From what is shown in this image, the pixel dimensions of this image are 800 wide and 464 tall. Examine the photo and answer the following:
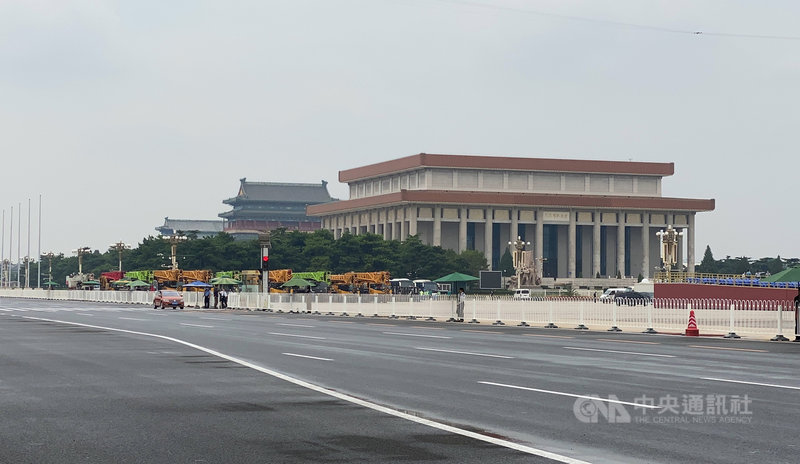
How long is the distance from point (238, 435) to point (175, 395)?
4330 millimetres

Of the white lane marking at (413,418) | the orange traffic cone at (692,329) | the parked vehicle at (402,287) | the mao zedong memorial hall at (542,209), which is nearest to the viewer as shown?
the white lane marking at (413,418)

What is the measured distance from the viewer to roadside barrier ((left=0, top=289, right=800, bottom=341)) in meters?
36.8

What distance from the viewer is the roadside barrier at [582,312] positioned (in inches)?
1451

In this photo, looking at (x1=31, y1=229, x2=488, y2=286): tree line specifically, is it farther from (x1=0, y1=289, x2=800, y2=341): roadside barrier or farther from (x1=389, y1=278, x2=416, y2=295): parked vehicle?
(x1=0, y1=289, x2=800, y2=341): roadside barrier

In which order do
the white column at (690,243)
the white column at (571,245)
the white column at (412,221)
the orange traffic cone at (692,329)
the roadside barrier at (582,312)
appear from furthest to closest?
1. the white column at (690,243)
2. the white column at (571,245)
3. the white column at (412,221)
4. the roadside barrier at (582,312)
5. the orange traffic cone at (692,329)

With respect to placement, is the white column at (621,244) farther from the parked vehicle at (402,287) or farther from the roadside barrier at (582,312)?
the roadside barrier at (582,312)

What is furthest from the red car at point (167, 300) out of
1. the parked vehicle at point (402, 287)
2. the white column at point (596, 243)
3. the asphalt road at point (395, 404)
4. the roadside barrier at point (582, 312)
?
the white column at point (596, 243)

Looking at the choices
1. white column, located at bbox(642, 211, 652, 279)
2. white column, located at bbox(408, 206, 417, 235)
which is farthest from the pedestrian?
white column, located at bbox(642, 211, 652, 279)

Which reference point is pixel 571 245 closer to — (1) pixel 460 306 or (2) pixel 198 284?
(2) pixel 198 284

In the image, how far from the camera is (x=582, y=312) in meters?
42.3

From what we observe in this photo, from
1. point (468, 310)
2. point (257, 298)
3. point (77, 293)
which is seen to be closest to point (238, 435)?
point (468, 310)

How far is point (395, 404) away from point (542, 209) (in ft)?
477

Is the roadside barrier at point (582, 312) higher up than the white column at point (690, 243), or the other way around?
the white column at point (690, 243)

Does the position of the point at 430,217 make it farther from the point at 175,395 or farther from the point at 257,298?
the point at 175,395
